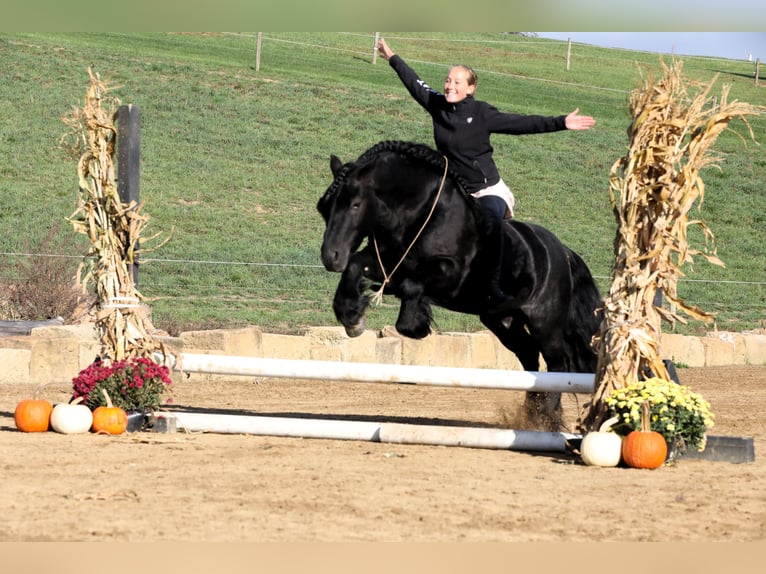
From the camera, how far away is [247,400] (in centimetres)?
1011

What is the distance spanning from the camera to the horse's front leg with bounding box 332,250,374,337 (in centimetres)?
754

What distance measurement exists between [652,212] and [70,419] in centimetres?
385

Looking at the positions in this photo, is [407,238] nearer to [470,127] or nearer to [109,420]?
[470,127]

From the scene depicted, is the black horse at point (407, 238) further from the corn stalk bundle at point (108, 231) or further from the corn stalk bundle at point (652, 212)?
the corn stalk bundle at point (108, 231)

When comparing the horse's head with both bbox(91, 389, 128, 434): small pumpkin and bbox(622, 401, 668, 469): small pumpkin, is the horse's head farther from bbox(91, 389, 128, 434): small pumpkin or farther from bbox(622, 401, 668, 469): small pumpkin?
bbox(622, 401, 668, 469): small pumpkin

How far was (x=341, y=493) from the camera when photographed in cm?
539

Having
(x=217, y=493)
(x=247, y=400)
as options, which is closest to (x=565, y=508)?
(x=217, y=493)

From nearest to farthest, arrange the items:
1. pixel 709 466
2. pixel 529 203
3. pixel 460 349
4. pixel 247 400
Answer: pixel 709 466 → pixel 247 400 → pixel 460 349 → pixel 529 203

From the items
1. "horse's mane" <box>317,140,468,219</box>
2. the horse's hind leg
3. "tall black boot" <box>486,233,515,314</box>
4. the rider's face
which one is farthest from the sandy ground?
the rider's face

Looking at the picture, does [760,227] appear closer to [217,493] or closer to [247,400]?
[247,400]

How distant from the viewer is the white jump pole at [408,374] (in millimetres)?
7102

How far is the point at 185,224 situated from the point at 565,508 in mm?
16388

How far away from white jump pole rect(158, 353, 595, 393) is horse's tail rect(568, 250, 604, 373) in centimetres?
140

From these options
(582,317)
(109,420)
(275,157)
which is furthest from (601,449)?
(275,157)
